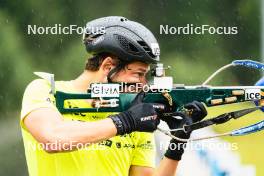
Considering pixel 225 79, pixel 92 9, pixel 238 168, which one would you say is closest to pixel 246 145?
pixel 238 168

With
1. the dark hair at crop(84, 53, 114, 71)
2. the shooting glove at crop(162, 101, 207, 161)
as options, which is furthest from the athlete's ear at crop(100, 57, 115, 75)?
the shooting glove at crop(162, 101, 207, 161)

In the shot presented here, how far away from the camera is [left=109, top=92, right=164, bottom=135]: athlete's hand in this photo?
4.11 m

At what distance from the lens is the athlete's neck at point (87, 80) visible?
177 inches

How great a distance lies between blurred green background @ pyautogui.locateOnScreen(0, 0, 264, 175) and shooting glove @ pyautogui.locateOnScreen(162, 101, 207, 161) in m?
2.25

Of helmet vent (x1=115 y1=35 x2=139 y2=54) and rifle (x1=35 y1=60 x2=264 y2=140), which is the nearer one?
rifle (x1=35 y1=60 x2=264 y2=140)

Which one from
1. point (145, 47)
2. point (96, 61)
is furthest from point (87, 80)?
point (145, 47)

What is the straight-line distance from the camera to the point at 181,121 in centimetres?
458

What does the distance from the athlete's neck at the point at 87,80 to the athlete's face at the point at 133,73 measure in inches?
Answer: 3.7

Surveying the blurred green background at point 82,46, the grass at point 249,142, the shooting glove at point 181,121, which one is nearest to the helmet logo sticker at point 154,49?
the shooting glove at point 181,121

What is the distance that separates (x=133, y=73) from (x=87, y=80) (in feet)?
0.83

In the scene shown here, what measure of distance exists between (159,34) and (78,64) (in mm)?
755

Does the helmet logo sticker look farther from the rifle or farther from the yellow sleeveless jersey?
the yellow sleeveless jersey
